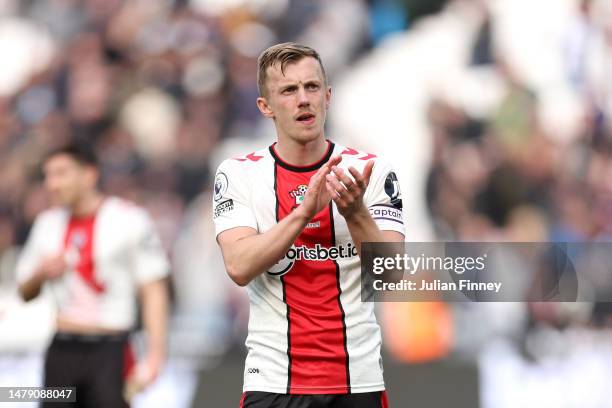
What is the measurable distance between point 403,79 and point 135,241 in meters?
4.23

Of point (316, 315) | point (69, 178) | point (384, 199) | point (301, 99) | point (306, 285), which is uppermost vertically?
point (69, 178)

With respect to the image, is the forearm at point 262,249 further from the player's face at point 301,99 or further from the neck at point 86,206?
the neck at point 86,206

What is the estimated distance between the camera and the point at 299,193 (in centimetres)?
438

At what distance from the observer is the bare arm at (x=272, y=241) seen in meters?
3.92

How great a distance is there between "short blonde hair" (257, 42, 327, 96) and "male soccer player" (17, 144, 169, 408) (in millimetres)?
2736

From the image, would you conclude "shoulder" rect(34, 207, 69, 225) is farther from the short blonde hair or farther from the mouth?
the mouth

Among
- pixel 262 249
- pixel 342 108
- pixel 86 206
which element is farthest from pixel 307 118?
pixel 342 108

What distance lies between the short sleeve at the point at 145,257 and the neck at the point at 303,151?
121 inches

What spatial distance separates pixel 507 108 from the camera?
411 inches

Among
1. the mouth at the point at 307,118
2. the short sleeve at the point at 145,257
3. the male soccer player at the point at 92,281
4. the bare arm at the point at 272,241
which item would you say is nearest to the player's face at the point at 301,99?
the mouth at the point at 307,118

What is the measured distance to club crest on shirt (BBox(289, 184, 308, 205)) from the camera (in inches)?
171

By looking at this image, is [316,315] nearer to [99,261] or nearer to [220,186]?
[220,186]

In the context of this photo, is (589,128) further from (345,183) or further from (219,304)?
(345,183)

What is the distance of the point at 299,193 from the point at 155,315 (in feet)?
10.6
